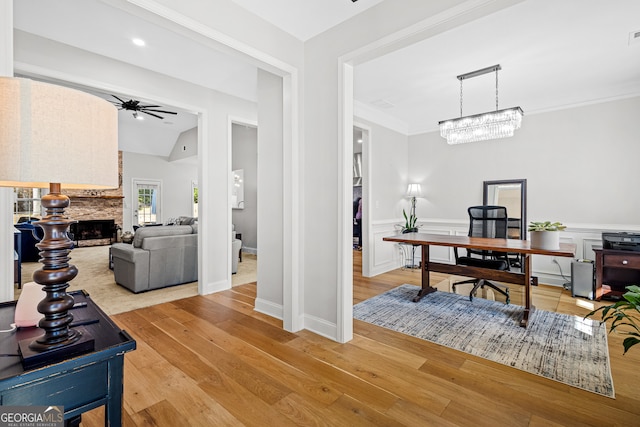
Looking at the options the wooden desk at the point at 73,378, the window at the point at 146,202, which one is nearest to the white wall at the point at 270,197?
the wooden desk at the point at 73,378

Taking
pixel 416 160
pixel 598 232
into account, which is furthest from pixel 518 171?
pixel 416 160

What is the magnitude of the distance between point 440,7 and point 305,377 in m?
2.62

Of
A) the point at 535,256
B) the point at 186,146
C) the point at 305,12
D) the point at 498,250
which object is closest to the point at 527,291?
the point at 498,250

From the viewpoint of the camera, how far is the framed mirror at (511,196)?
4.74 meters

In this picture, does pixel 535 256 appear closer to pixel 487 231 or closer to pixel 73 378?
pixel 487 231

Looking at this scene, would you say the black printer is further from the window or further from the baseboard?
the window

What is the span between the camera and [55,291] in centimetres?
97

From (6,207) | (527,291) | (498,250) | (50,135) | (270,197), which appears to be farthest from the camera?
(270,197)

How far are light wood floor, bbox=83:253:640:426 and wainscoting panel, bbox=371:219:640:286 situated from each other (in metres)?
2.14

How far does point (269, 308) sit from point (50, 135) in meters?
2.68

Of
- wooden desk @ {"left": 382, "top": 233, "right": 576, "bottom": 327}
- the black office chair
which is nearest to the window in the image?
wooden desk @ {"left": 382, "top": 233, "right": 576, "bottom": 327}

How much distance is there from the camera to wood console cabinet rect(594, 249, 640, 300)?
3.57 m

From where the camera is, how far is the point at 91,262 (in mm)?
6176

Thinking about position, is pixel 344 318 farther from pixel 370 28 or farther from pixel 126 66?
pixel 126 66
